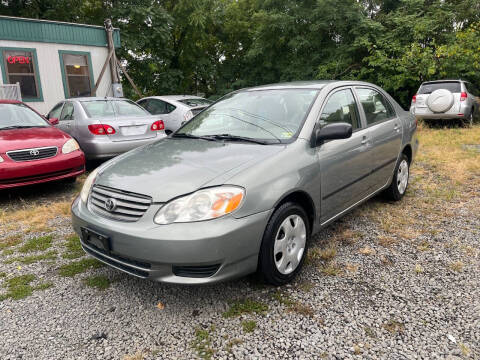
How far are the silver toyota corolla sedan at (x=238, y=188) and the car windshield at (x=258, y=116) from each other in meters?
0.01

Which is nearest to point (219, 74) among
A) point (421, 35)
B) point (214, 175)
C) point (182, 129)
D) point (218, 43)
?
point (218, 43)

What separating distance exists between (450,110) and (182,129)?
9.90 metres

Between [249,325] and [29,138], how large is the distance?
4.35m

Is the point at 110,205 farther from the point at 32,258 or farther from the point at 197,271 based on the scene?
the point at 32,258

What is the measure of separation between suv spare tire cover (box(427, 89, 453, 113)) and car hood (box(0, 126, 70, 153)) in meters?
9.89

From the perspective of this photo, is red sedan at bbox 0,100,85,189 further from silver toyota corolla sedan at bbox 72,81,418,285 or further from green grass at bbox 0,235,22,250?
silver toyota corolla sedan at bbox 72,81,418,285

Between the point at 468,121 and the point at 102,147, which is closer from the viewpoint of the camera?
the point at 102,147

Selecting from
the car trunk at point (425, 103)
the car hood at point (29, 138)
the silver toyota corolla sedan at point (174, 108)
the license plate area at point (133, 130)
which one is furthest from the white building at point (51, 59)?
the car trunk at point (425, 103)

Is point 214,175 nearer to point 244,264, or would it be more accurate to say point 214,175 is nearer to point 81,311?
point 244,264

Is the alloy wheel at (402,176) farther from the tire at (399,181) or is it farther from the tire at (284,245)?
the tire at (284,245)

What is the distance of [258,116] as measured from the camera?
3367 millimetres

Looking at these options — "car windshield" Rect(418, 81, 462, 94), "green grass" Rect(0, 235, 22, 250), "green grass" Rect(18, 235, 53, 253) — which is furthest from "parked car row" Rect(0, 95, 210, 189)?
"car windshield" Rect(418, 81, 462, 94)

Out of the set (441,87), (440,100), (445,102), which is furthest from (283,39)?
(445,102)

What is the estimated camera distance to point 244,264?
244 cm
